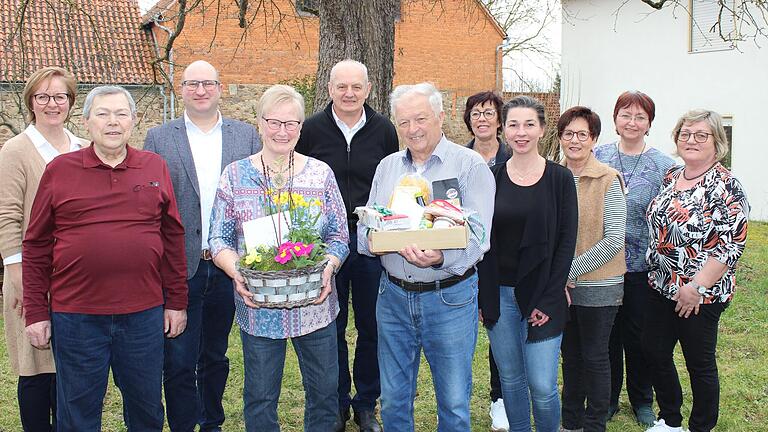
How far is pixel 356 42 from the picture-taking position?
676 centimetres

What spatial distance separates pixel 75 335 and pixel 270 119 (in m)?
1.43

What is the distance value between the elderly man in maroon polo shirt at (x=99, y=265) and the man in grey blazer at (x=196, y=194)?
0.42 metres

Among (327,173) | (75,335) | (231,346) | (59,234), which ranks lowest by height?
(231,346)

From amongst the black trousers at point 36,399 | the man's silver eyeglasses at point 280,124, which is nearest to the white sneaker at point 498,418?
the man's silver eyeglasses at point 280,124

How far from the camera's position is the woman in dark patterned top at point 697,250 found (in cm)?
398

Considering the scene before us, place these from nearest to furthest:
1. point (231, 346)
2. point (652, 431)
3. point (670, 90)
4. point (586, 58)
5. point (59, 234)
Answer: point (59, 234), point (652, 431), point (231, 346), point (670, 90), point (586, 58)

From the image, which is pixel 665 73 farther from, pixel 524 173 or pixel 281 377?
pixel 281 377

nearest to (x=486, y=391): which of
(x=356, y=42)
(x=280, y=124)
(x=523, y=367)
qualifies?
(x=523, y=367)

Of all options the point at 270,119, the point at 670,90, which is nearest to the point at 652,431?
the point at 270,119

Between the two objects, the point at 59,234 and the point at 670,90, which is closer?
the point at 59,234

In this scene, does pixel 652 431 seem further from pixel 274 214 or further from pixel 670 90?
pixel 670 90

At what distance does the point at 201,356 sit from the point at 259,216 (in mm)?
1383

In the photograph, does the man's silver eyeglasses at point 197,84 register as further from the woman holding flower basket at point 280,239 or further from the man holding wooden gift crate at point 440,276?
the man holding wooden gift crate at point 440,276

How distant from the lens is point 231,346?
273 inches
